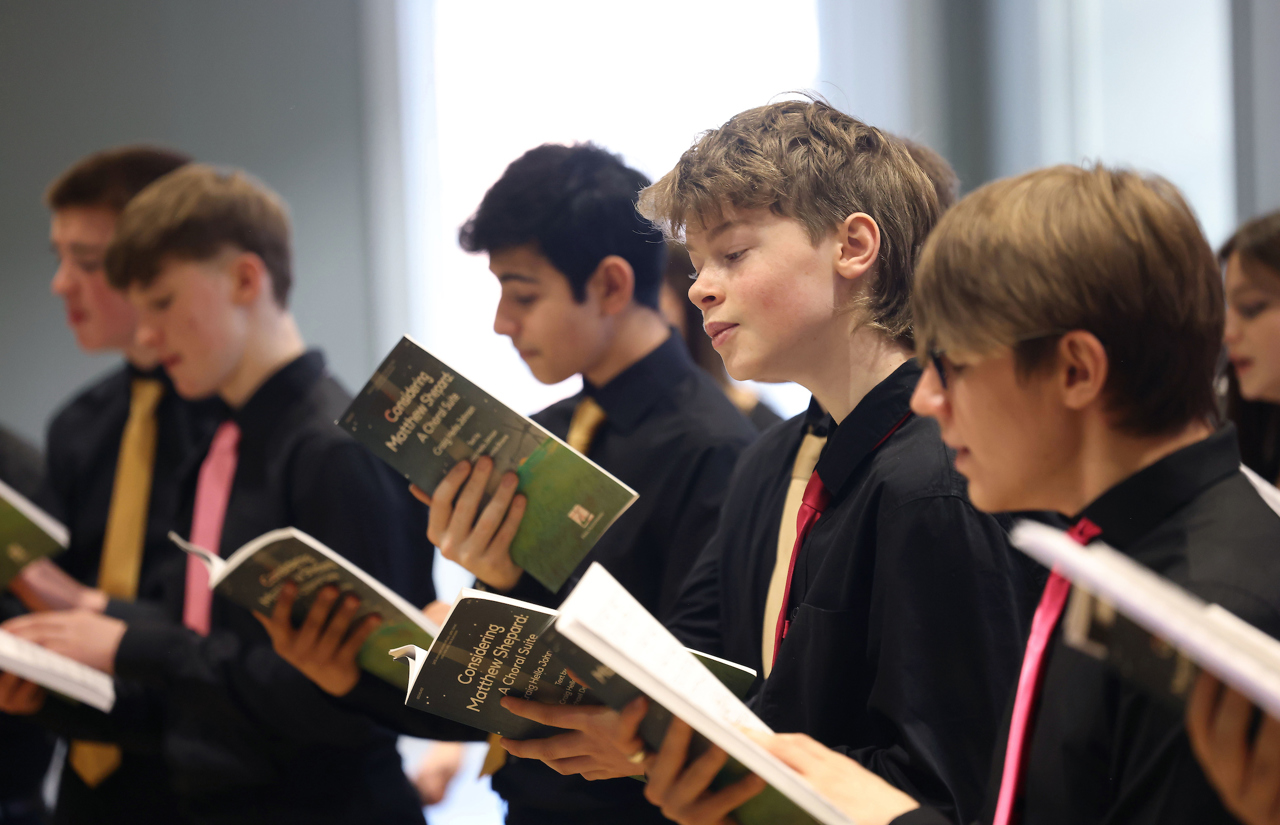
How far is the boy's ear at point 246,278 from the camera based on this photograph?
2.53m

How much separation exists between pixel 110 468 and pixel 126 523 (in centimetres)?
27

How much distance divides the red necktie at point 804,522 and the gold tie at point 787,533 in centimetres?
5

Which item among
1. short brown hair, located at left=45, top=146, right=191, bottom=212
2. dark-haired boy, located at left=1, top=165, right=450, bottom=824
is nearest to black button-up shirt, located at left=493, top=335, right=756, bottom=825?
dark-haired boy, located at left=1, top=165, right=450, bottom=824

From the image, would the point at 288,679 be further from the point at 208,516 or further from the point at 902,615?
the point at 902,615

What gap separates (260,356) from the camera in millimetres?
2490

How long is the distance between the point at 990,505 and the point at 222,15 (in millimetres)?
4469

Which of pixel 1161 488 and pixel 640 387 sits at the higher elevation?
pixel 1161 488

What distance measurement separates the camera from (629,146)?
441 centimetres

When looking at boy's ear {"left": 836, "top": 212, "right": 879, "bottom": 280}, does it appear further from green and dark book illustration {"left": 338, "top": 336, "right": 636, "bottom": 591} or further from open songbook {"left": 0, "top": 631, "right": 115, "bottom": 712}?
open songbook {"left": 0, "top": 631, "right": 115, "bottom": 712}

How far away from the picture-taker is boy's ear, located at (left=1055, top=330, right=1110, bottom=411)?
970 mm

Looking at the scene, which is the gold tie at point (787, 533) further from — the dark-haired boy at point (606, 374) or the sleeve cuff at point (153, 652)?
the sleeve cuff at point (153, 652)

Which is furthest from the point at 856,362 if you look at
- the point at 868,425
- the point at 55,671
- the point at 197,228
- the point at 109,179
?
the point at 109,179

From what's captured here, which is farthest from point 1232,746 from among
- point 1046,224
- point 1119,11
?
point 1119,11

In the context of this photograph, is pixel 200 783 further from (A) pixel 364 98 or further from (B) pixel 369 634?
(A) pixel 364 98
